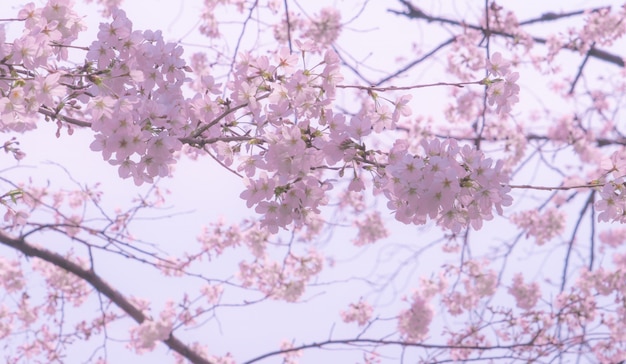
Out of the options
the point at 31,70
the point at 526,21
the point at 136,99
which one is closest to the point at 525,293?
the point at 526,21

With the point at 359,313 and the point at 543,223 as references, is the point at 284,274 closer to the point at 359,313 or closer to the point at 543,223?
the point at 359,313

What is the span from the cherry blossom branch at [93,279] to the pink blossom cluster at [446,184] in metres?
3.55

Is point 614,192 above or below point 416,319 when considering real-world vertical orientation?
below

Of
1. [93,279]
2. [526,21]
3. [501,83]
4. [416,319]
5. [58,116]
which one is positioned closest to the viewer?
[58,116]

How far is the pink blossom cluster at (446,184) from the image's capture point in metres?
1.88

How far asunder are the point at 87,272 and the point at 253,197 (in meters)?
3.40

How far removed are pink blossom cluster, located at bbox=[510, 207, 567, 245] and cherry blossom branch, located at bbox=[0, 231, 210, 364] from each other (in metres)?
4.47

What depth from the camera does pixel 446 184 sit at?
6.18 ft

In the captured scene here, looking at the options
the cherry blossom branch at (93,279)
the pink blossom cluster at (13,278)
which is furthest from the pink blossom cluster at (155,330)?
the pink blossom cluster at (13,278)

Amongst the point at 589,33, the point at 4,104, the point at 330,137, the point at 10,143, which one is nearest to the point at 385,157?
the point at 330,137

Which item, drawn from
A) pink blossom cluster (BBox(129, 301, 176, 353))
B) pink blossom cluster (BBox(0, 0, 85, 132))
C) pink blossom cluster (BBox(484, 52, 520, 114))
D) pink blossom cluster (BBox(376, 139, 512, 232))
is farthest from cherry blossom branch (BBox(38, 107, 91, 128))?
pink blossom cluster (BBox(129, 301, 176, 353))

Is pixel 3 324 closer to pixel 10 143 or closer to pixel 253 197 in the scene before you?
pixel 10 143

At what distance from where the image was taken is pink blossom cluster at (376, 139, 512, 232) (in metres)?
1.88

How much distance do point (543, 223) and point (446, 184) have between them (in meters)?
6.47
